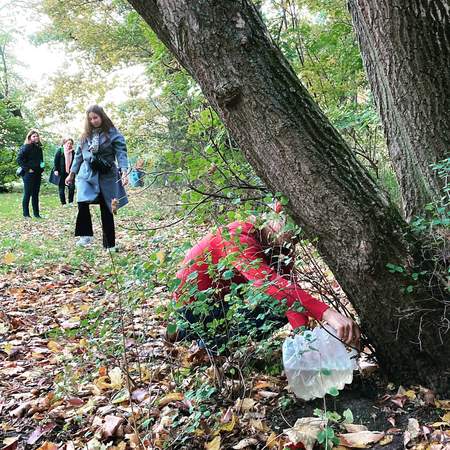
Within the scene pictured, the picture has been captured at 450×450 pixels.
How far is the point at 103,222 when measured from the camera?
222 inches

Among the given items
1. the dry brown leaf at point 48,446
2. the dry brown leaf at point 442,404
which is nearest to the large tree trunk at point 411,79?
the dry brown leaf at point 442,404

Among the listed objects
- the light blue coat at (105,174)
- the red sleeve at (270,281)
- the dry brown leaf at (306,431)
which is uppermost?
the light blue coat at (105,174)

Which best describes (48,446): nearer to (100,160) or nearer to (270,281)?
(270,281)

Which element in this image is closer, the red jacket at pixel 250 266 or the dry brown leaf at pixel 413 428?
the dry brown leaf at pixel 413 428

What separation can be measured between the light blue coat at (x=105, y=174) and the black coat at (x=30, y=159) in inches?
175

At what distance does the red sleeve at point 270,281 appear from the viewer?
2.09m

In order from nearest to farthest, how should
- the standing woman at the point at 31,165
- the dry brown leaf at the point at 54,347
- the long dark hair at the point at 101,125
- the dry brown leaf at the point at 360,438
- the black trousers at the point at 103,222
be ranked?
1. the dry brown leaf at the point at 360,438
2. the dry brown leaf at the point at 54,347
3. the long dark hair at the point at 101,125
4. the black trousers at the point at 103,222
5. the standing woman at the point at 31,165

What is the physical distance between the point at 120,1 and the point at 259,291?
11.9 meters

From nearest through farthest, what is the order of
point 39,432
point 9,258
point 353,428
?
point 353,428 → point 39,432 → point 9,258

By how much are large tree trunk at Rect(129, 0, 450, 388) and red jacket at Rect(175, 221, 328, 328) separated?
184 mm

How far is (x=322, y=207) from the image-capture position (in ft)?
6.42

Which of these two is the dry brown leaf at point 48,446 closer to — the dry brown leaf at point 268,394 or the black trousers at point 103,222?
the dry brown leaf at point 268,394

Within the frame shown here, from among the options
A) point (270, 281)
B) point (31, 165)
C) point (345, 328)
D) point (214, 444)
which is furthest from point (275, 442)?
point (31, 165)

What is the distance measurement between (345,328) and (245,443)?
2.07ft
